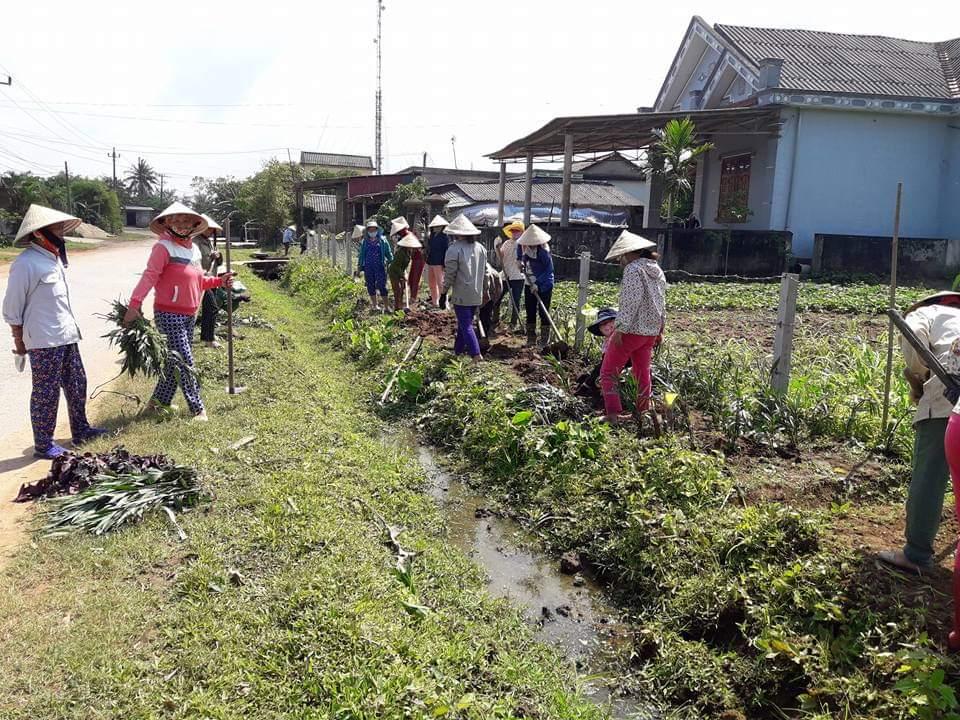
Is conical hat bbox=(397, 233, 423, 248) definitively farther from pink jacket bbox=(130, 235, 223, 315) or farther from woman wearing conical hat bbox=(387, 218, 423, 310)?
pink jacket bbox=(130, 235, 223, 315)

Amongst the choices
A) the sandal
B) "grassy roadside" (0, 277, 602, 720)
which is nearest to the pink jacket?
"grassy roadside" (0, 277, 602, 720)

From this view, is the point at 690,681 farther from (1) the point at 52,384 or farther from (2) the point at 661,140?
(2) the point at 661,140

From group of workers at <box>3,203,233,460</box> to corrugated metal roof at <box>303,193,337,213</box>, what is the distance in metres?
42.4

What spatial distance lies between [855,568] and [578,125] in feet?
51.4

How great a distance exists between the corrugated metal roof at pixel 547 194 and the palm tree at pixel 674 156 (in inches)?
506

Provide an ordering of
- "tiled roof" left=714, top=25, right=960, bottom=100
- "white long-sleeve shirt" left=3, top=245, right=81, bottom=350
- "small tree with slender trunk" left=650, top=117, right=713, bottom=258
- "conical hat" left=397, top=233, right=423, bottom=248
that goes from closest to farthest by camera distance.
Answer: "white long-sleeve shirt" left=3, top=245, right=81, bottom=350 → "conical hat" left=397, top=233, right=423, bottom=248 → "small tree with slender trunk" left=650, top=117, right=713, bottom=258 → "tiled roof" left=714, top=25, right=960, bottom=100

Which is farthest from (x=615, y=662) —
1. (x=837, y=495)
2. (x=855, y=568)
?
(x=837, y=495)

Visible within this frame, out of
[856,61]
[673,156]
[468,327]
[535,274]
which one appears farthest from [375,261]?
[856,61]

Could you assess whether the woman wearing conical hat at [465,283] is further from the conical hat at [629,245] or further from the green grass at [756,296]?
the green grass at [756,296]

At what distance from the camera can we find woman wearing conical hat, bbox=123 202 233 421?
5906 millimetres

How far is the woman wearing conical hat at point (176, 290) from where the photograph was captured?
591cm

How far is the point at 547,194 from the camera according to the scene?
3353 cm

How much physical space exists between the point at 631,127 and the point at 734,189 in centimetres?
465

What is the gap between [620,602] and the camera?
4.02m
